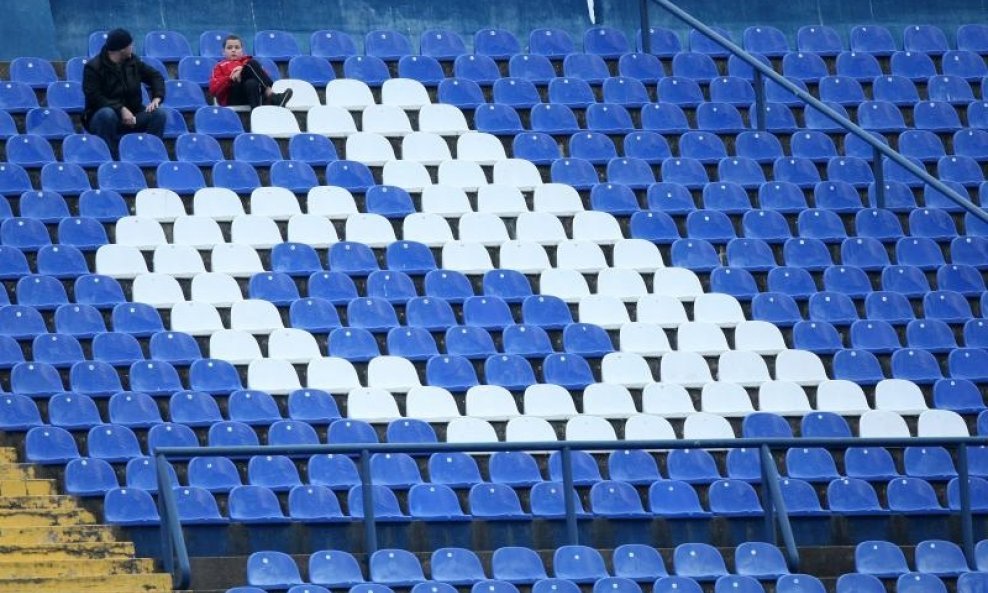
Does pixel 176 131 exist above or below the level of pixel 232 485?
above

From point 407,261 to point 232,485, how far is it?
2.46 meters

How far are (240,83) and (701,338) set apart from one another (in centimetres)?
348

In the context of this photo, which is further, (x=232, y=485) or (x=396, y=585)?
(x=232, y=485)

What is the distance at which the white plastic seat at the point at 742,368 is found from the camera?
12.8m

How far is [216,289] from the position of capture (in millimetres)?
12742

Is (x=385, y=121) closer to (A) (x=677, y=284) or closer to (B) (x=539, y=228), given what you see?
(B) (x=539, y=228)

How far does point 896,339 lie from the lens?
43.5 ft

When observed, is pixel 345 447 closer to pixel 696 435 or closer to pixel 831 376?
pixel 696 435

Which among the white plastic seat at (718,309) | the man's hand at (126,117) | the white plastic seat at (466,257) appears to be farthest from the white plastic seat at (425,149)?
the white plastic seat at (718,309)

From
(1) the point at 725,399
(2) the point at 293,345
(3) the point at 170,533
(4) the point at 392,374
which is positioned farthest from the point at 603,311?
(3) the point at 170,533

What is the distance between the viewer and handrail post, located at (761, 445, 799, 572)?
11.0 meters

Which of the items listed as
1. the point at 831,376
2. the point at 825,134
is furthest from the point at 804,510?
the point at 825,134

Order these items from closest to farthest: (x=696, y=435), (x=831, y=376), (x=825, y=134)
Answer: (x=696, y=435), (x=831, y=376), (x=825, y=134)

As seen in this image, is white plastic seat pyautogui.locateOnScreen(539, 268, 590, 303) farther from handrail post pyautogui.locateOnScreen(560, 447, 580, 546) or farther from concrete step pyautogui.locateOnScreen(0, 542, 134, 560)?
concrete step pyautogui.locateOnScreen(0, 542, 134, 560)
